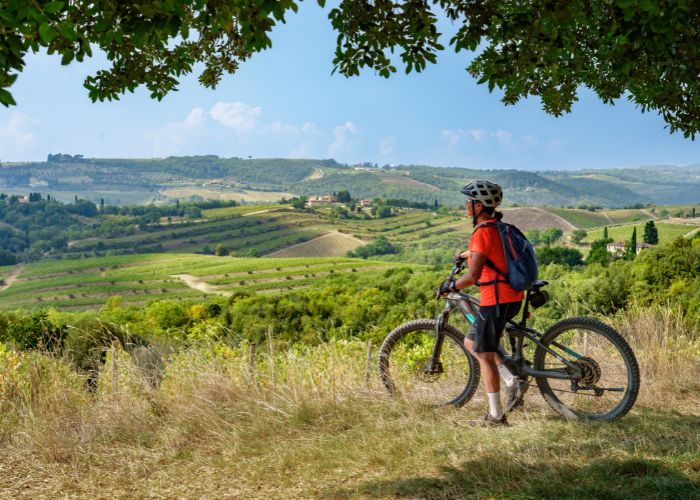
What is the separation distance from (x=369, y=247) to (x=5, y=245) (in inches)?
4408

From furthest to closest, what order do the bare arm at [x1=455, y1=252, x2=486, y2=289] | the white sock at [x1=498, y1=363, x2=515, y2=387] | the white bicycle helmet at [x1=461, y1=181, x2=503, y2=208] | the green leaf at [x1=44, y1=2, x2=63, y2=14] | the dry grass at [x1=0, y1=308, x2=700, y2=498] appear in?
1. the white sock at [x1=498, y1=363, x2=515, y2=387]
2. the white bicycle helmet at [x1=461, y1=181, x2=503, y2=208]
3. the bare arm at [x1=455, y1=252, x2=486, y2=289]
4. the dry grass at [x1=0, y1=308, x2=700, y2=498]
5. the green leaf at [x1=44, y1=2, x2=63, y2=14]

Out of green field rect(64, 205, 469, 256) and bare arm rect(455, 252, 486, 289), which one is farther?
green field rect(64, 205, 469, 256)

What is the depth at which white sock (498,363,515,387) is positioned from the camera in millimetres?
5539

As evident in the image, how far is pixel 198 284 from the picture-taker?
126375 mm

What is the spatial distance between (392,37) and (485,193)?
2.03m

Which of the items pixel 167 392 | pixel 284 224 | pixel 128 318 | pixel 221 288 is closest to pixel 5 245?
pixel 284 224

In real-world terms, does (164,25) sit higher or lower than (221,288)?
higher

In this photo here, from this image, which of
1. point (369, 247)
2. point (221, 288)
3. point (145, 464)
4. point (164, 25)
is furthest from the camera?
point (369, 247)

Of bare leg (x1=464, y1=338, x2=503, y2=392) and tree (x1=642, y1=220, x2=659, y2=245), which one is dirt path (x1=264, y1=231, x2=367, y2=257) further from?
bare leg (x1=464, y1=338, x2=503, y2=392)

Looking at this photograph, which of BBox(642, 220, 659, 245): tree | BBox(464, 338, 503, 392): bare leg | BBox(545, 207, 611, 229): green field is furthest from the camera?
BBox(545, 207, 611, 229): green field

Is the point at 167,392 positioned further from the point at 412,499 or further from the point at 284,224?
the point at 284,224

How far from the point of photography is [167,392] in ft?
20.9

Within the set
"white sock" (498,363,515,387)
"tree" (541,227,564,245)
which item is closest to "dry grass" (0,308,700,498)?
"white sock" (498,363,515,387)

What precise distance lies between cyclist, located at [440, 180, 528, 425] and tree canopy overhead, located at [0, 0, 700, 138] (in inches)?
63.9
